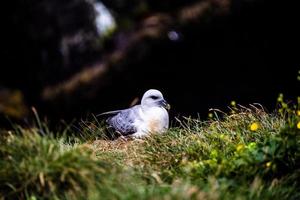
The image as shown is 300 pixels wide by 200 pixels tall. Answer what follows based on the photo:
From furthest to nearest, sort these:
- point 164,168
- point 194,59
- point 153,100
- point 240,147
→ 1. point 194,59
2. point 153,100
3. point 164,168
4. point 240,147

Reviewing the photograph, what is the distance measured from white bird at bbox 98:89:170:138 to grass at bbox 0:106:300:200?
52 centimetres

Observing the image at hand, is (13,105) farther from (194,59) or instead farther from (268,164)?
(268,164)

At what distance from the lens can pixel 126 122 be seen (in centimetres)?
809

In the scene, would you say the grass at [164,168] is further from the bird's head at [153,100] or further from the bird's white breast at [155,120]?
the bird's head at [153,100]

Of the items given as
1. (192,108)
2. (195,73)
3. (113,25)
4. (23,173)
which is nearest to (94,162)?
(23,173)

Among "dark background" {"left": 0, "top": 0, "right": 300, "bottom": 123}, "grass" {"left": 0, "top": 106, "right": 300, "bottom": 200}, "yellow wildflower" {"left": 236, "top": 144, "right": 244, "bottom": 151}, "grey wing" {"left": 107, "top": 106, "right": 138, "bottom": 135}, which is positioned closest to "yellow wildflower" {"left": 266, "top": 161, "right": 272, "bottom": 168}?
"grass" {"left": 0, "top": 106, "right": 300, "bottom": 200}

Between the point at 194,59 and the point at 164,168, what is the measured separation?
613 centimetres

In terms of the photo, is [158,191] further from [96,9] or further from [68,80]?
[96,9]

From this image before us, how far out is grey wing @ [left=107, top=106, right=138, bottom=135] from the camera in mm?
8078

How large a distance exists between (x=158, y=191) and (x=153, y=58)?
7.18 metres

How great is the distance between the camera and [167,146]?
24.2ft

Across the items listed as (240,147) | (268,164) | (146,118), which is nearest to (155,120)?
(146,118)

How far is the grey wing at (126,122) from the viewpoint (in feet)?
26.5

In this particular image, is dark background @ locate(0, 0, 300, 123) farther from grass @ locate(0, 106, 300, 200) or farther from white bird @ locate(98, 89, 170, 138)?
grass @ locate(0, 106, 300, 200)
